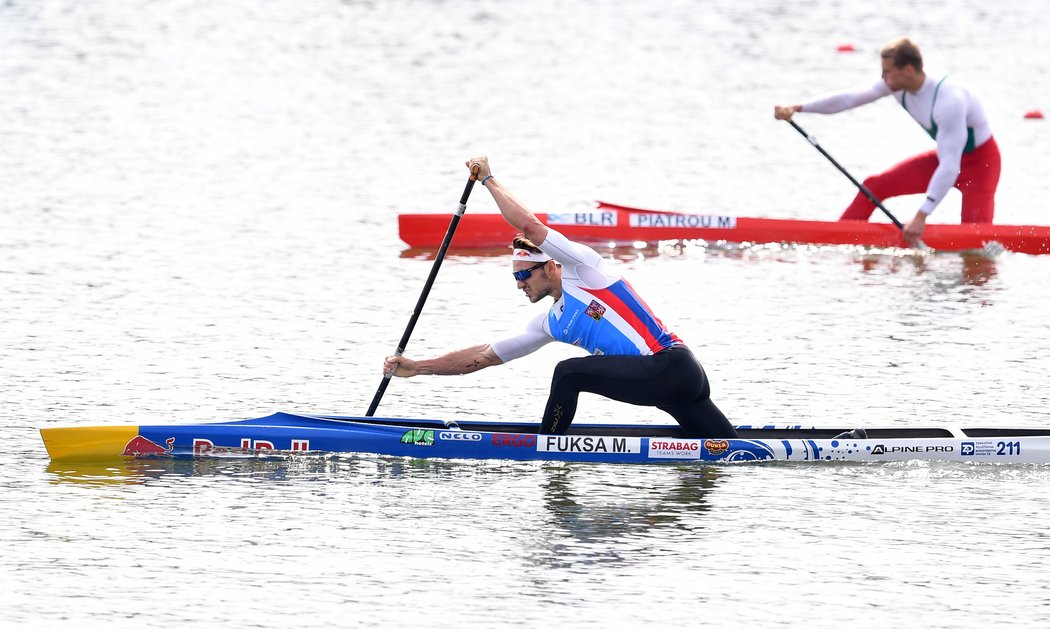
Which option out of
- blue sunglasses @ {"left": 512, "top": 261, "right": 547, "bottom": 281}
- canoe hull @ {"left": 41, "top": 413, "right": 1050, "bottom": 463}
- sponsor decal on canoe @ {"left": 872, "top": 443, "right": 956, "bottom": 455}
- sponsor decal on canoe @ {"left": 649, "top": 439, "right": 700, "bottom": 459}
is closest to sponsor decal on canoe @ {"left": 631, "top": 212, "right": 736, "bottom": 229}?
canoe hull @ {"left": 41, "top": 413, "right": 1050, "bottom": 463}

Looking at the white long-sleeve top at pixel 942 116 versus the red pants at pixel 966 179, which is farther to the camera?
the red pants at pixel 966 179

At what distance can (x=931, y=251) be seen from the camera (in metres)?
17.8

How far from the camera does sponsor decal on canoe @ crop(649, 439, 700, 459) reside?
10.8 meters

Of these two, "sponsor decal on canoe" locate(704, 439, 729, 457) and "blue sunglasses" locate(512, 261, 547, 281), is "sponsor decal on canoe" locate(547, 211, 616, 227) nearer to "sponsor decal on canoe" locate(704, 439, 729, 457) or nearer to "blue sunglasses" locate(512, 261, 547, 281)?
"sponsor decal on canoe" locate(704, 439, 729, 457)

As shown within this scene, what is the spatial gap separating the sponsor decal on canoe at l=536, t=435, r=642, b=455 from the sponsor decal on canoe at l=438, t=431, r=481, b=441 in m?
0.37

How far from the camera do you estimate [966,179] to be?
56.9 ft

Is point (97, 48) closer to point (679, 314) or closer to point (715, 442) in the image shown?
point (679, 314)

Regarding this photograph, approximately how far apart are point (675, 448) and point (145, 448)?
311 cm

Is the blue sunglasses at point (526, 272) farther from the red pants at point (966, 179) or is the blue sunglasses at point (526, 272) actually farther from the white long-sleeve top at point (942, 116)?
the red pants at point (966, 179)

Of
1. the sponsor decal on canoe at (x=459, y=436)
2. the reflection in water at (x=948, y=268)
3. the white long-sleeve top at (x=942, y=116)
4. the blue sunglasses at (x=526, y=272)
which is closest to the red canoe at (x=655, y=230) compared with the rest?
the reflection in water at (x=948, y=268)

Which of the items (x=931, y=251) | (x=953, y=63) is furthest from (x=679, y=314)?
(x=953, y=63)

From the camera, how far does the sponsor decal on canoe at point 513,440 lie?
10742mm

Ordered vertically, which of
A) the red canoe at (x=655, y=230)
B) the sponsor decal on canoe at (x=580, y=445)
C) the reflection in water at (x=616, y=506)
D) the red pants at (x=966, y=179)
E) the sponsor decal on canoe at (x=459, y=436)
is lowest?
the reflection in water at (x=616, y=506)

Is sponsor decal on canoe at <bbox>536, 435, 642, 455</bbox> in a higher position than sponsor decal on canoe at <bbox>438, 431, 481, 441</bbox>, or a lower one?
lower
